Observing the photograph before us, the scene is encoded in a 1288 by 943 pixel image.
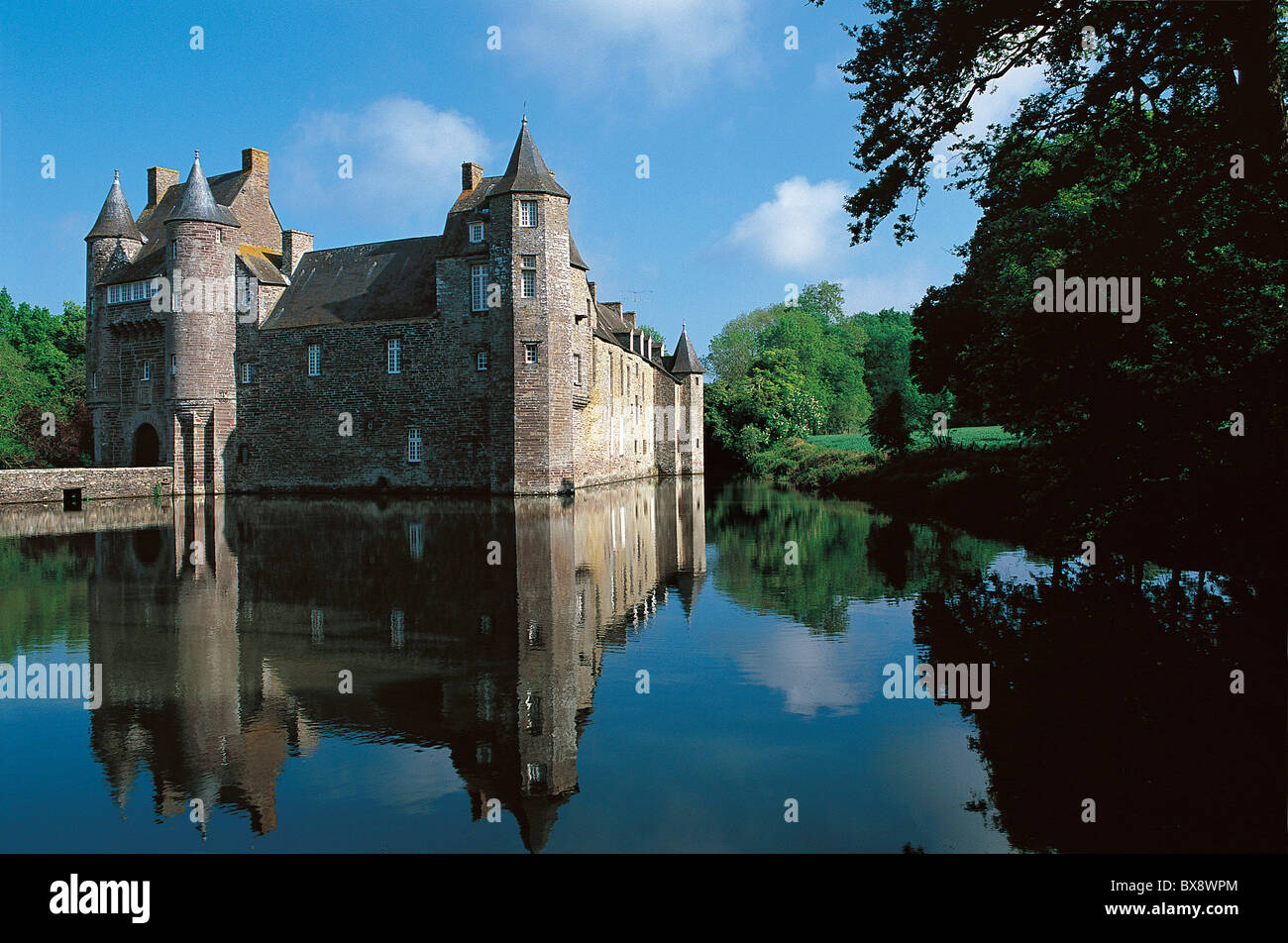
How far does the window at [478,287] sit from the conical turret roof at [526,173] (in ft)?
10.7

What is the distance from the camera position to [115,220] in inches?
1706

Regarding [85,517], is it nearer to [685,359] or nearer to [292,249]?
[292,249]

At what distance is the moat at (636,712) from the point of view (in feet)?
16.7

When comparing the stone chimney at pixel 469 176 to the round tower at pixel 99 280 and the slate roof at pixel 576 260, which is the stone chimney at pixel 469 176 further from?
the round tower at pixel 99 280

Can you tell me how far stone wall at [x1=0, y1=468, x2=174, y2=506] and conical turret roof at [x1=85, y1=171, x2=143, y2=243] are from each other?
42.8 feet

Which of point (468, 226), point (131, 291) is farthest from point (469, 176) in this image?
point (131, 291)

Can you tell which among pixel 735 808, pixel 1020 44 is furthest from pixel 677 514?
pixel 735 808

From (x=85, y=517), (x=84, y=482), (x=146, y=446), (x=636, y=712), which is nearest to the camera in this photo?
(x=636, y=712)

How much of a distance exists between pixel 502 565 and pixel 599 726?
8.68 m

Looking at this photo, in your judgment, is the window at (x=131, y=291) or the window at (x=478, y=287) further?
the window at (x=131, y=291)

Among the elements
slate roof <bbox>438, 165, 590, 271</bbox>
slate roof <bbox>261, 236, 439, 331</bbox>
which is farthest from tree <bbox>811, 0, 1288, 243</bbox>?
slate roof <bbox>261, 236, 439, 331</bbox>

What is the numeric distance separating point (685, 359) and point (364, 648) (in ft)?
179

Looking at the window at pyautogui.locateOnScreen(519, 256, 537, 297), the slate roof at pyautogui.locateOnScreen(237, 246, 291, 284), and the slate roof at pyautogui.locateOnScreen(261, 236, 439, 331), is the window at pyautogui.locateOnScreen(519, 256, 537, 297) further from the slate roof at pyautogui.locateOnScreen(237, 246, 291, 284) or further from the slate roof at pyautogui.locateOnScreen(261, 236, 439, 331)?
the slate roof at pyautogui.locateOnScreen(237, 246, 291, 284)

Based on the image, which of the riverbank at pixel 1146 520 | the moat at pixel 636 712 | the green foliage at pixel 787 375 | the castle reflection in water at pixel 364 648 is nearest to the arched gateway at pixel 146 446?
the castle reflection in water at pixel 364 648
